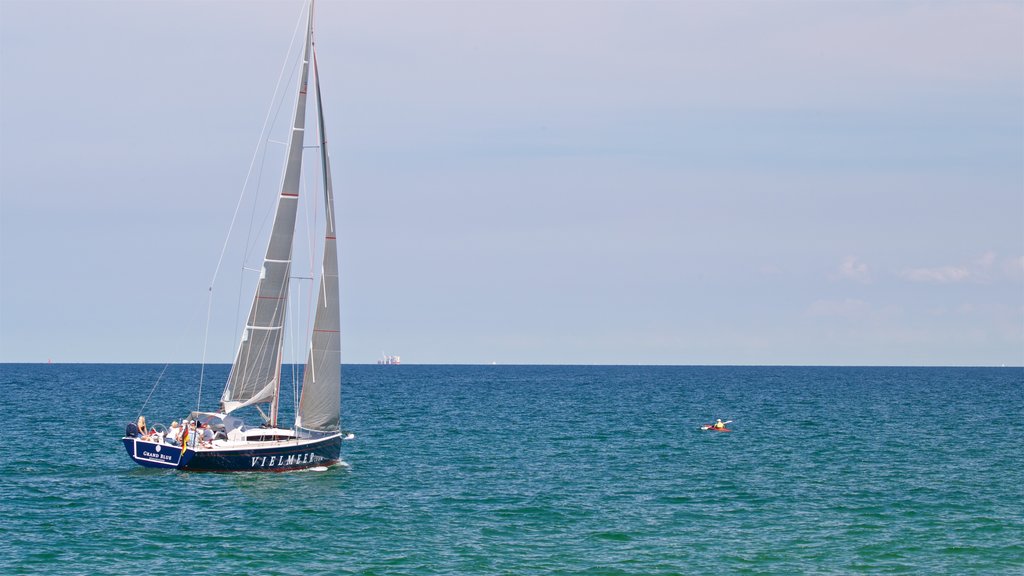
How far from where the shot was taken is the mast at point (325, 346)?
56625mm

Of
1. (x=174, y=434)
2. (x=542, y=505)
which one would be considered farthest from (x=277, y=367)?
(x=542, y=505)

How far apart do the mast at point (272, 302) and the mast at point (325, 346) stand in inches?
50.3

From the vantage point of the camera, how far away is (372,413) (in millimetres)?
114250

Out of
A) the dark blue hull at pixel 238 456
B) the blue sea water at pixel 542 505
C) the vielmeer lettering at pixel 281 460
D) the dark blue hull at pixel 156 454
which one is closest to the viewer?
the blue sea water at pixel 542 505

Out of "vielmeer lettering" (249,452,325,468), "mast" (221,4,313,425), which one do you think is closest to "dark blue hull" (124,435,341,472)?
"vielmeer lettering" (249,452,325,468)

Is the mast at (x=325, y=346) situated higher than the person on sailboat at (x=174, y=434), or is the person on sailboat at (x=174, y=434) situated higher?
the mast at (x=325, y=346)

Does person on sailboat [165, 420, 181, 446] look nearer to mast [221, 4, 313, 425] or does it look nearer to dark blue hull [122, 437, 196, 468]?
dark blue hull [122, 437, 196, 468]

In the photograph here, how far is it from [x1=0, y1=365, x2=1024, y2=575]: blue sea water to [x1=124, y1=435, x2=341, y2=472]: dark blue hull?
2.25ft

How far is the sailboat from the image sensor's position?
55.8 metres

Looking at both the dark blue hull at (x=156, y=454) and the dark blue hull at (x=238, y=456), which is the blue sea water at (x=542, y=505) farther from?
the dark blue hull at (x=156, y=454)

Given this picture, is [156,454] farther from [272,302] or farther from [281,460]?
[272,302]

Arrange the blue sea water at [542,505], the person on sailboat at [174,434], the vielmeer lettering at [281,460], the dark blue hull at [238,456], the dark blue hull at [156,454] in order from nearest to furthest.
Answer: the blue sea water at [542,505] → the dark blue hull at [238,456] → the vielmeer lettering at [281,460] → the dark blue hull at [156,454] → the person on sailboat at [174,434]

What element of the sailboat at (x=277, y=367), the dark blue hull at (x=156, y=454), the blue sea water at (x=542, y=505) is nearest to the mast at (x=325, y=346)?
the sailboat at (x=277, y=367)

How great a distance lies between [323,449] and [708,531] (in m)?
22.1
